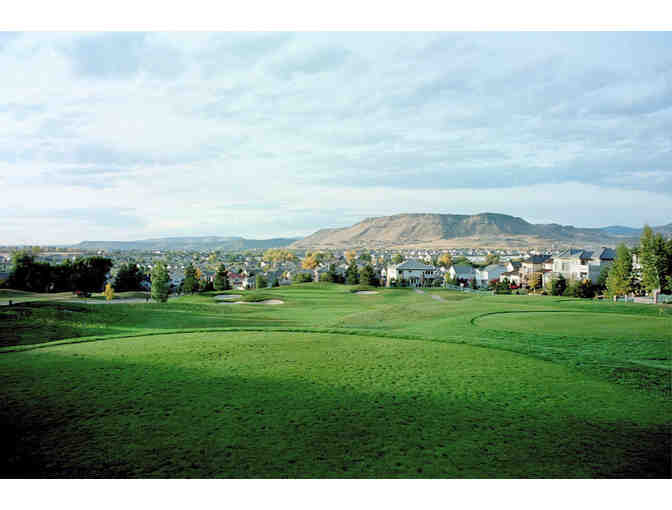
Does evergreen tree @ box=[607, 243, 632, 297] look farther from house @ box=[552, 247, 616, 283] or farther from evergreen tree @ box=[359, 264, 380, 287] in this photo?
evergreen tree @ box=[359, 264, 380, 287]

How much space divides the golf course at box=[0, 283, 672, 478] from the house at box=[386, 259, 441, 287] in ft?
99.6

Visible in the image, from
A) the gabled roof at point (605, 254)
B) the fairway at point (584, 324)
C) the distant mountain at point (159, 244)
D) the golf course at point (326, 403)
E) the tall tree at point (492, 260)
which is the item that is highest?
the distant mountain at point (159, 244)

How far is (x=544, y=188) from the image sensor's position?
10.3 meters

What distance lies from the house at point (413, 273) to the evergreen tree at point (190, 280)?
83.6 feet

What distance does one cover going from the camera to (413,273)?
127 ft

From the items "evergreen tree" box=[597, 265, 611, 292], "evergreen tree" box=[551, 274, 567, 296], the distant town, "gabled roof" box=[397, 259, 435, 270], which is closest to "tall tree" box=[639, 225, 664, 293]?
the distant town

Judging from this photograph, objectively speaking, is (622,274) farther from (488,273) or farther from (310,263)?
(310,263)

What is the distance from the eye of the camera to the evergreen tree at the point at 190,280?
13.2 m

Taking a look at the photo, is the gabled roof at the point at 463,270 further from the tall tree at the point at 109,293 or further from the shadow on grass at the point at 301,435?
the shadow on grass at the point at 301,435

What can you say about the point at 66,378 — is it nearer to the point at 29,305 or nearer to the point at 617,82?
the point at 29,305

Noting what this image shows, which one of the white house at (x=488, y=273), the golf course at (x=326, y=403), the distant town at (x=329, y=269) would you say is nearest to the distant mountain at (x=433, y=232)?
the distant town at (x=329, y=269)

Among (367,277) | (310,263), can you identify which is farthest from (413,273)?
(310,263)

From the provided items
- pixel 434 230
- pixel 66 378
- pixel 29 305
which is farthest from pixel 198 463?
pixel 434 230
